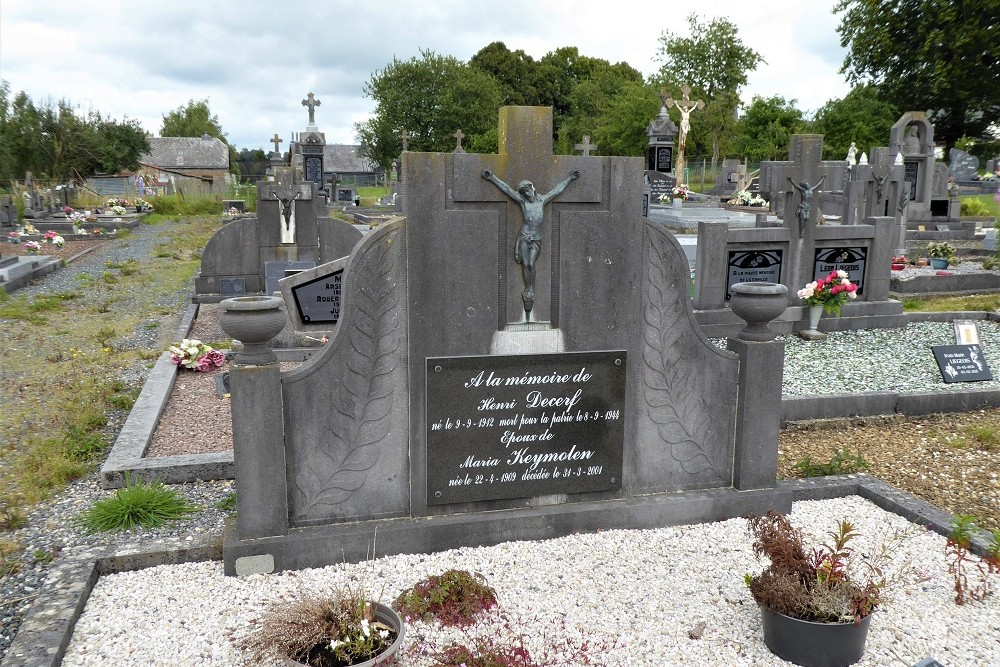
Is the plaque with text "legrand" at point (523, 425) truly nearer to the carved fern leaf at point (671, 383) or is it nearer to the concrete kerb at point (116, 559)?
the carved fern leaf at point (671, 383)

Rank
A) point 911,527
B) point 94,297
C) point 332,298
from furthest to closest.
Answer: point 94,297 < point 332,298 < point 911,527

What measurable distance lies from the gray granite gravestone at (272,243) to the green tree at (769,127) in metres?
33.4

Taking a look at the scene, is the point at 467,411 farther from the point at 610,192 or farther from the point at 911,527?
the point at 911,527

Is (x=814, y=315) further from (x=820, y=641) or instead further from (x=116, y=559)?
(x=116, y=559)

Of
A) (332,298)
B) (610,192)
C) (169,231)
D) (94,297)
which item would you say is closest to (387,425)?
(610,192)

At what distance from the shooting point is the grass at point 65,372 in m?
5.59

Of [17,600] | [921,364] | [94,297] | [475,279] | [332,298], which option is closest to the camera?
[17,600]

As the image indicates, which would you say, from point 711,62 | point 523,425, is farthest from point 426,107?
point 523,425

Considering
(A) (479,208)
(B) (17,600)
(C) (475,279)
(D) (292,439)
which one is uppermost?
(A) (479,208)

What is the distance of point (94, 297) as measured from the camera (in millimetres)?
13375

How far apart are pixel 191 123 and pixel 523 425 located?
91378mm

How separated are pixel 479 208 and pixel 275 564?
7.34ft

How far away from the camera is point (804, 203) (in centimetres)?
1044

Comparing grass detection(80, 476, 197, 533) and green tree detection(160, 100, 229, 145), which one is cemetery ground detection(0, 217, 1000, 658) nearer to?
grass detection(80, 476, 197, 533)
